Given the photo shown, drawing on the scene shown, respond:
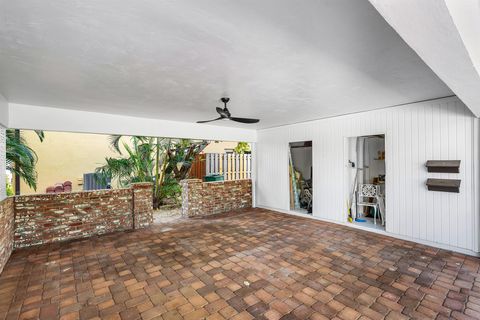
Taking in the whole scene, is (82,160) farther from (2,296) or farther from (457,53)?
(457,53)

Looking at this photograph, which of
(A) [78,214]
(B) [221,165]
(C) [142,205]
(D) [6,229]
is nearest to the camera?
(D) [6,229]

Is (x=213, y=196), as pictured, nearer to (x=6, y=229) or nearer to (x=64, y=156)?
(x=6, y=229)

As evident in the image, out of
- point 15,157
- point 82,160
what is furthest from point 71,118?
point 82,160

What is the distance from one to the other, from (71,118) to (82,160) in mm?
3934

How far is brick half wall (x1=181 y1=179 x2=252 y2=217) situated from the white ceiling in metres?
2.89

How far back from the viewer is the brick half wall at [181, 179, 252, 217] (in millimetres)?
6359

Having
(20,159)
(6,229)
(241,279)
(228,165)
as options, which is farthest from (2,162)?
(228,165)

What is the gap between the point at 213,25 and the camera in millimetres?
1817

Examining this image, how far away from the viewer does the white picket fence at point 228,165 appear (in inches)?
311

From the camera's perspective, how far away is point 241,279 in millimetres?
2973

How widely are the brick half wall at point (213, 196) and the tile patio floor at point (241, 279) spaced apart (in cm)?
180

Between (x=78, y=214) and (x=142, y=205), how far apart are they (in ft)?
3.91

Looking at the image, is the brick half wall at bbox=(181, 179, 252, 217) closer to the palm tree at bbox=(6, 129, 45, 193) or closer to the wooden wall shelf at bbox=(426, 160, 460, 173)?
the palm tree at bbox=(6, 129, 45, 193)

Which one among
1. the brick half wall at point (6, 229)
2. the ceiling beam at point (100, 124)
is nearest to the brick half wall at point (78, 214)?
the brick half wall at point (6, 229)
